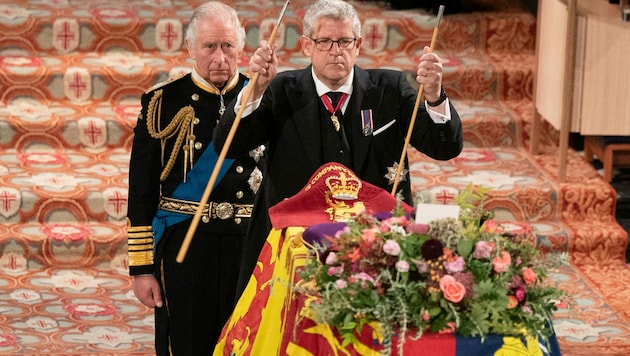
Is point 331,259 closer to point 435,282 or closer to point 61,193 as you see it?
point 435,282

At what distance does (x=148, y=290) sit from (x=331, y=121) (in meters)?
0.85

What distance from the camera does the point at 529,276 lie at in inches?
125

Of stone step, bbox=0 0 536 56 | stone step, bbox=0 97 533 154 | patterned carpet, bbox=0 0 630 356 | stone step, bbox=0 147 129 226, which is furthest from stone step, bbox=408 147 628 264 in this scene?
stone step, bbox=0 147 129 226

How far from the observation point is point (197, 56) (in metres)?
4.32

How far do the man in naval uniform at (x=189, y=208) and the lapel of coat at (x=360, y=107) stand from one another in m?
0.43

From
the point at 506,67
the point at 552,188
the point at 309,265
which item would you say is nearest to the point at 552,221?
the point at 552,188

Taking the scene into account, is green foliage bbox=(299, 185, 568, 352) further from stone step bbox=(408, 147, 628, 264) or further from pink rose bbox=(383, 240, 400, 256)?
stone step bbox=(408, 147, 628, 264)

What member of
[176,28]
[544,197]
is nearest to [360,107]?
[544,197]

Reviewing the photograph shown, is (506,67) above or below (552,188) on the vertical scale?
above

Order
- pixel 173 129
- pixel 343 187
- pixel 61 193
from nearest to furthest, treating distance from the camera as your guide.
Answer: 1. pixel 343 187
2. pixel 173 129
3. pixel 61 193

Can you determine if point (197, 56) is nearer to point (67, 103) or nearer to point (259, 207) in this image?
point (259, 207)

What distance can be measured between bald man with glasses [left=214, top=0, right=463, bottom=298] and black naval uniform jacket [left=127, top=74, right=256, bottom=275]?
18cm

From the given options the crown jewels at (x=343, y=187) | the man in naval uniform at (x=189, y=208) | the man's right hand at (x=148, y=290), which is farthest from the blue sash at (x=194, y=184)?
the crown jewels at (x=343, y=187)

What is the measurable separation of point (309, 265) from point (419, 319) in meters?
0.35
